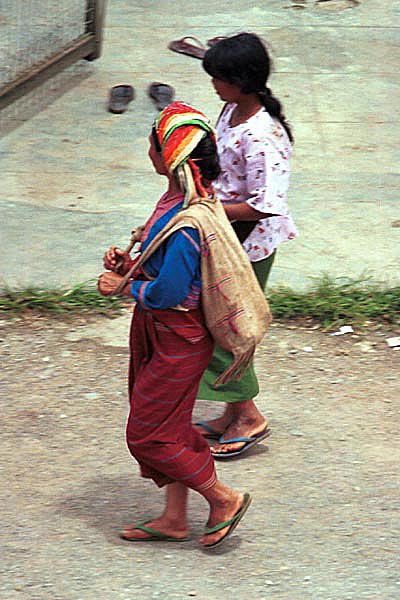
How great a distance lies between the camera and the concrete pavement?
541 cm

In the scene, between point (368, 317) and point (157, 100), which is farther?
point (157, 100)

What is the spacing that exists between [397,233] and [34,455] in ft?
8.94

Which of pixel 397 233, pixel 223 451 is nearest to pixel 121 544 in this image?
pixel 223 451

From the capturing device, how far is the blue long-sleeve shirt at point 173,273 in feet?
9.37

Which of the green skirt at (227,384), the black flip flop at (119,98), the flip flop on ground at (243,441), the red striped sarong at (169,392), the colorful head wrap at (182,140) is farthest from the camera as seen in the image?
the black flip flop at (119,98)

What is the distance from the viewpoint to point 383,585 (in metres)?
3.16

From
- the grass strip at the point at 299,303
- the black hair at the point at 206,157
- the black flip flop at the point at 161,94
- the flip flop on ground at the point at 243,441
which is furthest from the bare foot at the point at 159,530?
the black flip flop at the point at 161,94

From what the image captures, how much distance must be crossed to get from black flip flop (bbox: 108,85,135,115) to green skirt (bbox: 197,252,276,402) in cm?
365

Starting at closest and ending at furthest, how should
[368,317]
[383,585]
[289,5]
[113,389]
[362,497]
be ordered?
1. [383,585]
2. [362,497]
3. [113,389]
4. [368,317]
5. [289,5]

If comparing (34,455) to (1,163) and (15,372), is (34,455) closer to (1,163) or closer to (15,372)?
(15,372)

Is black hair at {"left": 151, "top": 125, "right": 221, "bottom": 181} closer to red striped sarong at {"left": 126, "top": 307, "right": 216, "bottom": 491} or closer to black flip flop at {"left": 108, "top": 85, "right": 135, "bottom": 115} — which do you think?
red striped sarong at {"left": 126, "top": 307, "right": 216, "bottom": 491}

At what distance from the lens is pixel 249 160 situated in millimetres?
3412

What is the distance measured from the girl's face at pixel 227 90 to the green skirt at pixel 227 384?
0.64 m

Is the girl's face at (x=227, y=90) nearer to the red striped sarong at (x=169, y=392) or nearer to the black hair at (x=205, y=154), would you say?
the black hair at (x=205, y=154)
